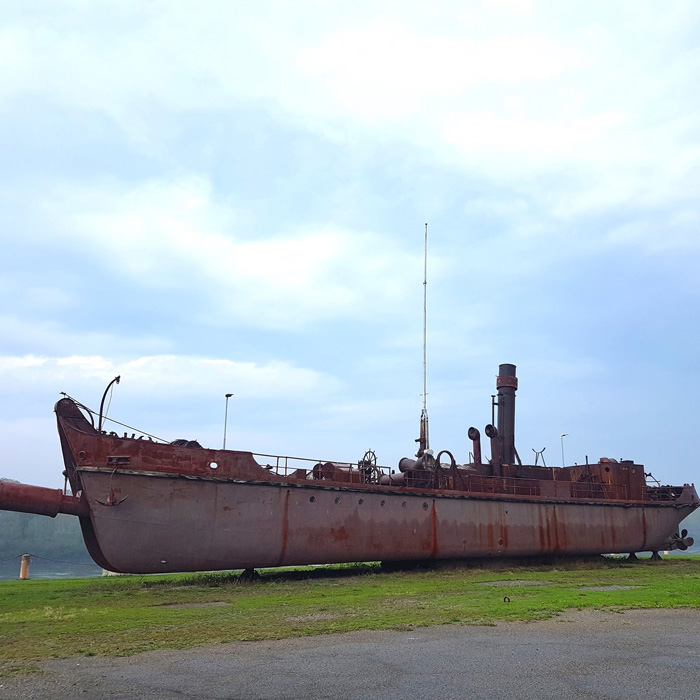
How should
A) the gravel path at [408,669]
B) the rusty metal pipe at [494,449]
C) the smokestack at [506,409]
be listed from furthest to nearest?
the smokestack at [506,409] → the rusty metal pipe at [494,449] → the gravel path at [408,669]

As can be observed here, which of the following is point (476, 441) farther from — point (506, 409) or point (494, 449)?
point (506, 409)

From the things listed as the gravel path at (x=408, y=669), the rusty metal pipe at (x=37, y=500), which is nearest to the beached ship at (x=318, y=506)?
the rusty metal pipe at (x=37, y=500)

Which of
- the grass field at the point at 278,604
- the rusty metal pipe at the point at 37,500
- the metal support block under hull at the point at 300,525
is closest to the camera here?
the grass field at the point at 278,604

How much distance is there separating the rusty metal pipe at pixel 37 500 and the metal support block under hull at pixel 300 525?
0.56 m

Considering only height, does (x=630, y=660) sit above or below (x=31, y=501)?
below

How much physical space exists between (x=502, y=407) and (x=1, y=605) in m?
25.8

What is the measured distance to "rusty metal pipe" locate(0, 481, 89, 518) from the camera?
18891mm

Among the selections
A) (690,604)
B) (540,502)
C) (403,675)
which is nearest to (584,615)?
(690,604)

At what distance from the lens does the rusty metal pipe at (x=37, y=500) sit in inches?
744

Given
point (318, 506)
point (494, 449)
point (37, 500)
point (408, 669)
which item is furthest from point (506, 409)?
point (408, 669)

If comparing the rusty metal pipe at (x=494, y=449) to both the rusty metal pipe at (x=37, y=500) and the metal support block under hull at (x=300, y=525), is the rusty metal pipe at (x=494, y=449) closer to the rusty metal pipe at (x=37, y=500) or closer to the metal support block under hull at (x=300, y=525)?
the metal support block under hull at (x=300, y=525)

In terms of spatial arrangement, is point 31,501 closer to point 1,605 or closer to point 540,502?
point 1,605

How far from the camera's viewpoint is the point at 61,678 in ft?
26.9

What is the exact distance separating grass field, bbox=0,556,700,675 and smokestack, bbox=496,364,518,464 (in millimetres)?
10580
